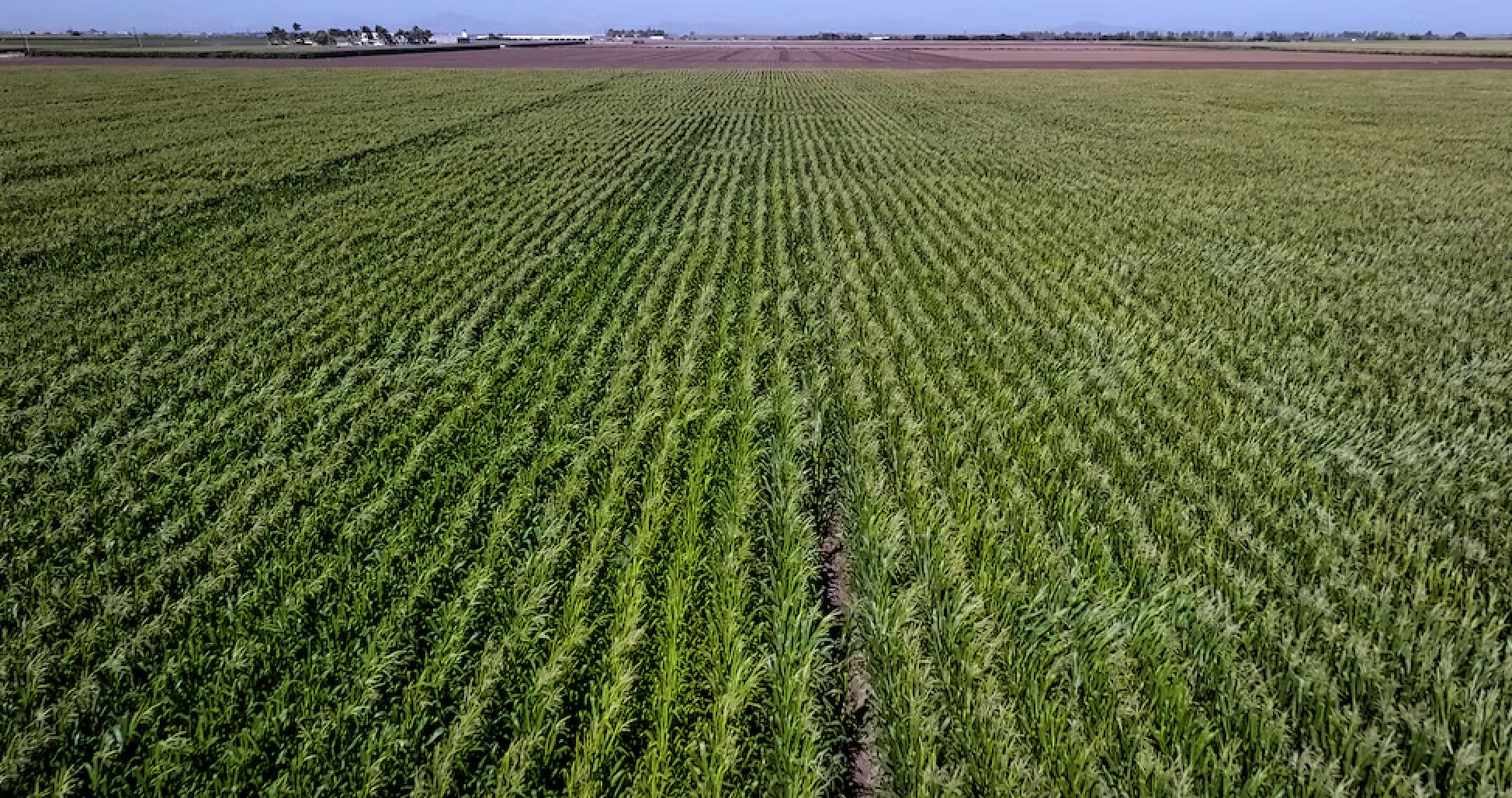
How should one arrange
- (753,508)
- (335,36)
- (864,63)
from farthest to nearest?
(335,36)
(864,63)
(753,508)

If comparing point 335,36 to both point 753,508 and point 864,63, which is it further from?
point 753,508

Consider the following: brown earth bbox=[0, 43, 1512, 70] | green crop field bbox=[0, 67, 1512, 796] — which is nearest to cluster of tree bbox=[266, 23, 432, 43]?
brown earth bbox=[0, 43, 1512, 70]

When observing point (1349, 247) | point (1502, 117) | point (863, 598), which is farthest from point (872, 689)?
point (1502, 117)

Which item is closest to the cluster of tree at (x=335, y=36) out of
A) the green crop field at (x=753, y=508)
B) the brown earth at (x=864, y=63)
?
the brown earth at (x=864, y=63)

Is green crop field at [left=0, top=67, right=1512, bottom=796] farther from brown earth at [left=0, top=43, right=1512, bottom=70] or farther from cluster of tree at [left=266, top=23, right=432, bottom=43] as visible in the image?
cluster of tree at [left=266, top=23, right=432, bottom=43]

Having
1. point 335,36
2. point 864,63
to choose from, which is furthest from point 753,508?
point 335,36

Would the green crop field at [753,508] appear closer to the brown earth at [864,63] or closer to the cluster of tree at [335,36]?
the brown earth at [864,63]

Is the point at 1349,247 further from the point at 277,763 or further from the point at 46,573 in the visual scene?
the point at 46,573

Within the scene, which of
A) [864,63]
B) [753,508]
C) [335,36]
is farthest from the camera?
[335,36]

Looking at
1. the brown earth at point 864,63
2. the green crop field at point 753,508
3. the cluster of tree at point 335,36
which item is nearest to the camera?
the green crop field at point 753,508
